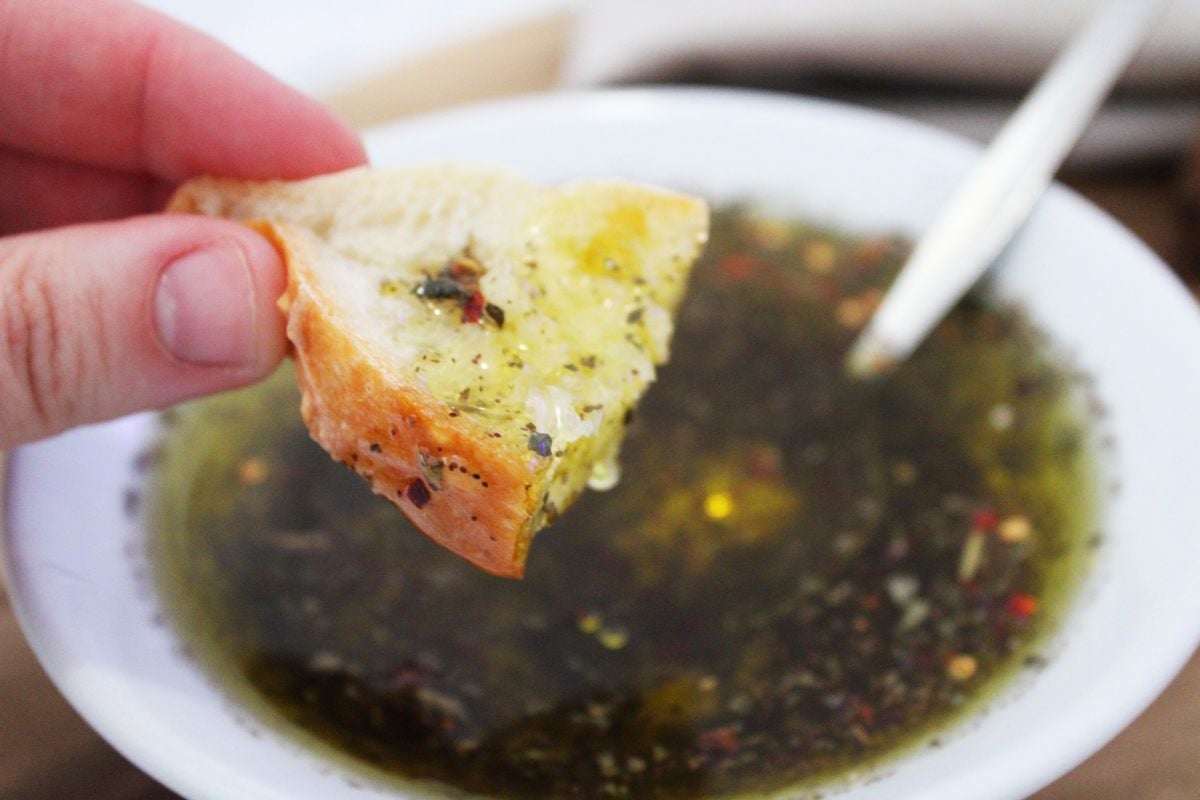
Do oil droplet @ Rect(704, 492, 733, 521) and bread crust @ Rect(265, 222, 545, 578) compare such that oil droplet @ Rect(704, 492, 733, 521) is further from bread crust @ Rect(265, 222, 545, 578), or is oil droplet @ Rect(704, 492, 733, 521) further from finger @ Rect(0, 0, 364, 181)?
finger @ Rect(0, 0, 364, 181)

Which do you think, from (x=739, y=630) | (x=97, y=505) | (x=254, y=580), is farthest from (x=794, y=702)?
(x=97, y=505)

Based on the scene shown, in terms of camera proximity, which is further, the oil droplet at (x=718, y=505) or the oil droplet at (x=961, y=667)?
the oil droplet at (x=718, y=505)

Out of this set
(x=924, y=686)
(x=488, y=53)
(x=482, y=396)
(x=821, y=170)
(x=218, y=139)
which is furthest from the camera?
(x=488, y=53)

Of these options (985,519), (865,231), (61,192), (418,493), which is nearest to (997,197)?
(865,231)

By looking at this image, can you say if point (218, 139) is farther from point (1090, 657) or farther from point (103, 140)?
point (1090, 657)

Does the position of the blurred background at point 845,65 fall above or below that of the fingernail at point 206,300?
above

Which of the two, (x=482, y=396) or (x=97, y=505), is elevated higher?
(x=482, y=396)

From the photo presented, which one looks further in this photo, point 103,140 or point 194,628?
point 103,140

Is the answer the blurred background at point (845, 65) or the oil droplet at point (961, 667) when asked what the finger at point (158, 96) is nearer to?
the blurred background at point (845, 65)

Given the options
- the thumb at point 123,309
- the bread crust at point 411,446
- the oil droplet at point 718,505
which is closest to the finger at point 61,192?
the thumb at point 123,309
